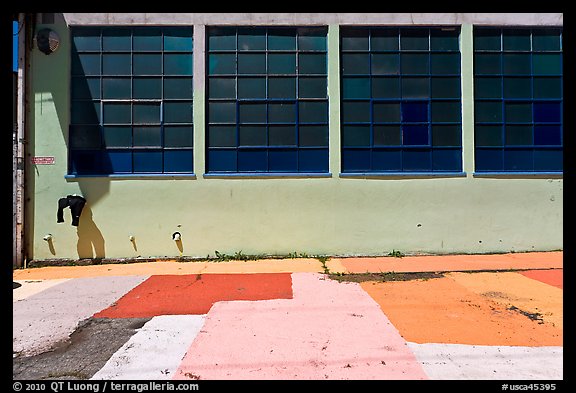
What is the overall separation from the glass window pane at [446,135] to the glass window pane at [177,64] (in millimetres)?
7108

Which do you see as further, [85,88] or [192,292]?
[85,88]

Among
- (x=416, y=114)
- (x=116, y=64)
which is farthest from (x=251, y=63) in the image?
(x=416, y=114)

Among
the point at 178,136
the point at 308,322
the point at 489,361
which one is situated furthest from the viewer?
the point at 178,136

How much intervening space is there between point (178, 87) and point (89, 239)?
4.78 meters

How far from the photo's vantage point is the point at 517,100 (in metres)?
8.95

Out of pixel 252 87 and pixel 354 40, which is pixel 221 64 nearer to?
pixel 252 87

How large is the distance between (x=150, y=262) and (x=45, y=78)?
5704 mm

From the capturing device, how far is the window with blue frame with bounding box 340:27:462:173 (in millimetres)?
8906

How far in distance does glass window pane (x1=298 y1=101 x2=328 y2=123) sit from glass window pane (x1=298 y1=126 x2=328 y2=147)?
0.65 feet

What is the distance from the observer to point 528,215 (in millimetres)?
8781

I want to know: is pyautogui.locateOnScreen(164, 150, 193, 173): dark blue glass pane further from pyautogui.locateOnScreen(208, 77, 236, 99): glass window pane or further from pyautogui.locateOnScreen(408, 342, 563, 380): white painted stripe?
pyautogui.locateOnScreen(408, 342, 563, 380): white painted stripe

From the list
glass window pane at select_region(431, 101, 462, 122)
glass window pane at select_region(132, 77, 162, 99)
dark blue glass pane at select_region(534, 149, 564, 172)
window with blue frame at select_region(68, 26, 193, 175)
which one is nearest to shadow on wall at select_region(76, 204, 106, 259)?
window with blue frame at select_region(68, 26, 193, 175)

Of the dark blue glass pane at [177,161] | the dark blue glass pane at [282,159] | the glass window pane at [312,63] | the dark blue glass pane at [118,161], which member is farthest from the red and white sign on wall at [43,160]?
the glass window pane at [312,63]

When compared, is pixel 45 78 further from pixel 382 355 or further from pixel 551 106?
pixel 551 106
